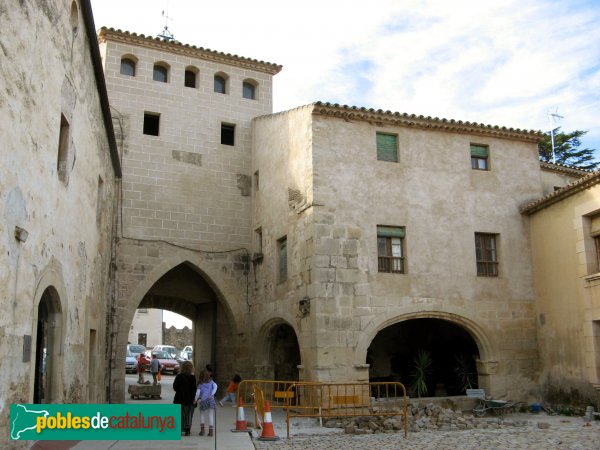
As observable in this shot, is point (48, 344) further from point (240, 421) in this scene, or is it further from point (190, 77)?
point (190, 77)

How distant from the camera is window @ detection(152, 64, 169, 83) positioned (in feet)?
66.5

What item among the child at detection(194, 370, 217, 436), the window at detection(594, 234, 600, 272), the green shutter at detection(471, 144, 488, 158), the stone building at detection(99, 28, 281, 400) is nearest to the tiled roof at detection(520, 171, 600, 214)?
the window at detection(594, 234, 600, 272)

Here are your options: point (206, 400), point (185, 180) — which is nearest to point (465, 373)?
point (206, 400)

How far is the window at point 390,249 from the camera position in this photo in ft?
51.9

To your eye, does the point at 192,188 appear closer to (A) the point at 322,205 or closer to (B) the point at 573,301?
(A) the point at 322,205

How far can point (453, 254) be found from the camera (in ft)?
53.9

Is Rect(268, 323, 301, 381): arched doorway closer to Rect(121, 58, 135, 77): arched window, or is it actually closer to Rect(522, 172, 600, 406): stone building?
Rect(522, 172, 600, 406): stone building

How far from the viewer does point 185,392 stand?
422 inches

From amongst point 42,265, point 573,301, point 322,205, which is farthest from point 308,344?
point 42,265

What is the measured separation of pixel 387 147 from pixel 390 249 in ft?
9.14

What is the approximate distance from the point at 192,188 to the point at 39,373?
1093 centimetres

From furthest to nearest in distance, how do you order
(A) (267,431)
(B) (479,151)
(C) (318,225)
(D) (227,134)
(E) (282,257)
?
1. (D) (227,134)
2. (B) (479,151)
3. (E) (282,257)
4. (C) (318,225)
5. (A) (267,431)

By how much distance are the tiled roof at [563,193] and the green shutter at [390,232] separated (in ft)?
12.5

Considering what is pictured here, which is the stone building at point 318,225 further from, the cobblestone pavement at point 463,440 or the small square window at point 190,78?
the cobblestone pavement at point 463,440
